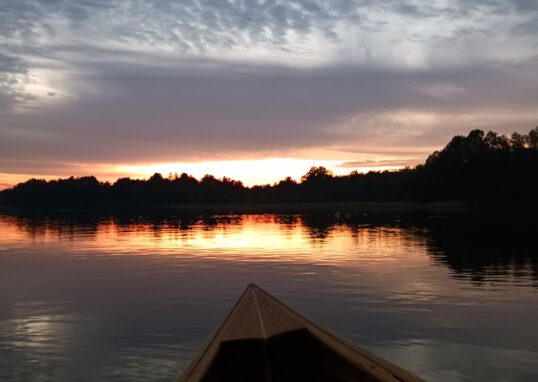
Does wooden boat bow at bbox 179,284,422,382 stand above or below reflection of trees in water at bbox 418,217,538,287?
above

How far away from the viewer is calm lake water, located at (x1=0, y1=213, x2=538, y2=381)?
10320 millimetres

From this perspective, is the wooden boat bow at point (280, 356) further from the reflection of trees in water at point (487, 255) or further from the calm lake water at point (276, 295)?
the reflection of trees in water at point (487, 255)

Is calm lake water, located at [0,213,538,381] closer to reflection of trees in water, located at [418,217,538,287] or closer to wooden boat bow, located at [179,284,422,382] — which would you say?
reflection of trees in water, located at [418,217,538,287]

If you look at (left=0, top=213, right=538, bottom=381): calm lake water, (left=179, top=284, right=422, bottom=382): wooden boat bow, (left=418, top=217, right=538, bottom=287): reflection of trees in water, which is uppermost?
(left=179, top=284, right=422, bottom=382): wooden boat bow

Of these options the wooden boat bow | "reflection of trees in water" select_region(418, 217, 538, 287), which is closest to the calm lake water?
"reflection of trees in water" select_region(418, 217, 538, 287)

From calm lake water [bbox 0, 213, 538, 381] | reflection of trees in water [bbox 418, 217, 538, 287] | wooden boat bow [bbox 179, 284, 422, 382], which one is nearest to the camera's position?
wooden boat bow [bbox 179, 284, 422, 382]

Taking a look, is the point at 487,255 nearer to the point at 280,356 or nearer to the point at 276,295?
the point at 276,295

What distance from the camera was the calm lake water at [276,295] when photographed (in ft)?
33.9

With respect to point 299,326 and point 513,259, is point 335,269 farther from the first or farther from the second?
point 299,326

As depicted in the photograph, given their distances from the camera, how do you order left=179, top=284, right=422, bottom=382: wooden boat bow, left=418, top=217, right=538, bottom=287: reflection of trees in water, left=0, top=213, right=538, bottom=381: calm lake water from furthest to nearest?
1. left=418, top=217, right=538, bottom=287: reflection of trees in water
2. left=0, top=213, right=538, bottom=381: calm lake water
3. left=179, top=284, right=422, bottom=382: wooden boat bow

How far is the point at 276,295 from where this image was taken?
17.2 metres

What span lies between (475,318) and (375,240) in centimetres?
2339

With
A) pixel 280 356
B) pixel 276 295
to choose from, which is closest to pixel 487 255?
pixel 276 295

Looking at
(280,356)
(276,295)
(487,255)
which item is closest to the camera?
(280,356)
